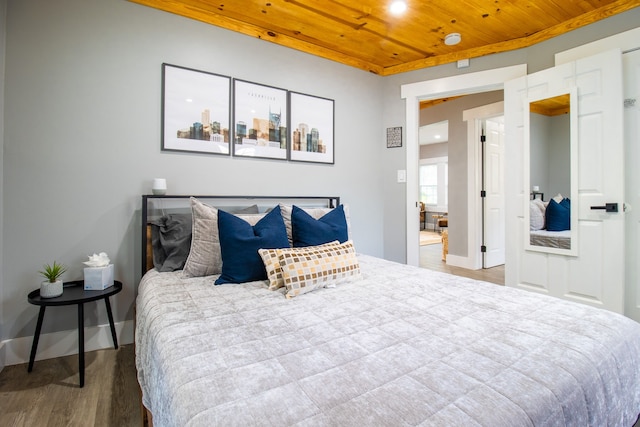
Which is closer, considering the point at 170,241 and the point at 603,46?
the point at 170,241

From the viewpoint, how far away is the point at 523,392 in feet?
2.43

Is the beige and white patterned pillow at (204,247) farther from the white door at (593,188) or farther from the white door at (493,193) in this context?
the white door at (493,193)

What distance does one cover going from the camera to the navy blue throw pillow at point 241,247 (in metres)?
1.74

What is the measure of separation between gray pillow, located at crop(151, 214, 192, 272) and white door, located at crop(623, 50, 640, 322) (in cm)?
318

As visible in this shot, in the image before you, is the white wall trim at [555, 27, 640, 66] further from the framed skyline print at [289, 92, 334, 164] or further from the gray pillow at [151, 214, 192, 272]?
the gray pillow at [151, 214, 192, 272]

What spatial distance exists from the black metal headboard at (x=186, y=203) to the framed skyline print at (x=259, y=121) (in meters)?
0.38

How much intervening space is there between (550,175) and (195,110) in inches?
117

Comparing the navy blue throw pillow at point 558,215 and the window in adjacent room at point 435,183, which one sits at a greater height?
the window in adjacent room at point 435,183

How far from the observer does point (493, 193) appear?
457cm

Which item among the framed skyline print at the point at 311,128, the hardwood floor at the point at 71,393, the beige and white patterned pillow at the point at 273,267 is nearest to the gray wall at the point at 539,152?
the framed skyline print at the point at 311,128

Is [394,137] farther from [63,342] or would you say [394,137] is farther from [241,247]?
[63,342]

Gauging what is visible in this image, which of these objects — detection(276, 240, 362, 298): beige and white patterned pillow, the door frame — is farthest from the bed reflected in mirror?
detection(276, 240, 362, 298): beige and white patterned pillow

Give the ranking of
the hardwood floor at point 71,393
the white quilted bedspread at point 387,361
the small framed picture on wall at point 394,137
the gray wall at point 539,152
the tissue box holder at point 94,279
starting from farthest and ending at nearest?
1. the small framed picture on wall at point 394,137
2. the gray wall at point 539,152
3. the tissue box holder at point 94,279
4. the hardwood floor at point 71,393
5. the white quilted bedspread at point 387,361

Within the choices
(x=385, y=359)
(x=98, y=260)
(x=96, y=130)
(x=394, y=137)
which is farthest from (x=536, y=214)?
(x=96, y=130)
